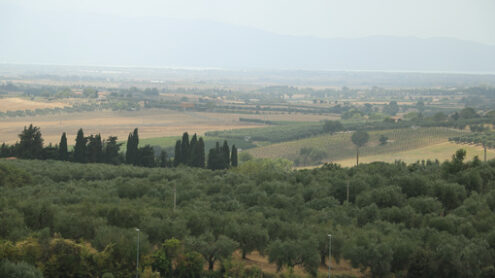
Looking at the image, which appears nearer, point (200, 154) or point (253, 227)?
point (253, 227)

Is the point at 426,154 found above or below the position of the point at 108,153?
below

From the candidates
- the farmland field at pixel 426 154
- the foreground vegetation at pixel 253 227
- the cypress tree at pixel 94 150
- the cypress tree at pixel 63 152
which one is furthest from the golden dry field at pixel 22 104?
the foreground vegetation at pixel 253 227

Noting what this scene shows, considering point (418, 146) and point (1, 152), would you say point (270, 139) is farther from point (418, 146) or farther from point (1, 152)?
point (1, 152)

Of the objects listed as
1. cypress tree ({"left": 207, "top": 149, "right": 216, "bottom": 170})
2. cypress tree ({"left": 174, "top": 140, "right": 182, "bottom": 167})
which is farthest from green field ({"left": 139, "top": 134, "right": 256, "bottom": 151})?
cypress tree ({"left": 207, "top": 149, "right": 216, "bottom": 170})

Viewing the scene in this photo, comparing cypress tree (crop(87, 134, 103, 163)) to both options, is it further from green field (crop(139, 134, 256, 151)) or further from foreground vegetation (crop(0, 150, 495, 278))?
foreground vegetation (crop(0, 150, 495, 278))

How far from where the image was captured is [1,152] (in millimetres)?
53438

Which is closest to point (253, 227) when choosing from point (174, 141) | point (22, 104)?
point (174, 141)

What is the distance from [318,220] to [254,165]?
75.2ft

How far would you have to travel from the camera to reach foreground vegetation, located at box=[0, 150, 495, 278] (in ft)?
68.9

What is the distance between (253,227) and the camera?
76.9 ft

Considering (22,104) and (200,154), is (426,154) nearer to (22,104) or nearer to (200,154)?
(200,154)

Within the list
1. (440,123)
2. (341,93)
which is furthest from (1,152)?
(341,93)

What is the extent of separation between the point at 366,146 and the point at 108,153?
92.4 ft

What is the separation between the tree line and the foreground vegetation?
1841 centimetres
